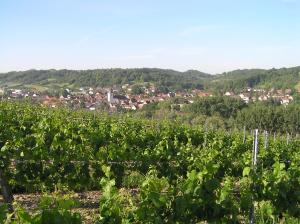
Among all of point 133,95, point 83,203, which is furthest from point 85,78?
point 83,203

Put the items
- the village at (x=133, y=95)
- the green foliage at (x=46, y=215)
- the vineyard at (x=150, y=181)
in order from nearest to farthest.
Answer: the green foliage at (x=46, y=215)
the vineyard at (x=150, y=181)
the village at (x=133, y=95)

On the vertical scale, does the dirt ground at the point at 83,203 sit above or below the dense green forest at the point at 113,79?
below

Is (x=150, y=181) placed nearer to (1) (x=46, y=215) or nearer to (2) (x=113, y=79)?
(1) (x=46, y=215)

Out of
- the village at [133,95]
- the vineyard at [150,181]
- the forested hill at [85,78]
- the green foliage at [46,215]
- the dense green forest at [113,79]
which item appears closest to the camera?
the green foliage at [46,215]

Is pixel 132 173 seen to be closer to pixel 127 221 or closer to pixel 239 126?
pixel 127 221

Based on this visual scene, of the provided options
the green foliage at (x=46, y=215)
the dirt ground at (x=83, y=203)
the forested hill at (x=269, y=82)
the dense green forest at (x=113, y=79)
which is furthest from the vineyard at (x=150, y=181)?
the dense green forest at (x=113, y=79)

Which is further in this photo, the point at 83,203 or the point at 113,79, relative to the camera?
the point at 113,79

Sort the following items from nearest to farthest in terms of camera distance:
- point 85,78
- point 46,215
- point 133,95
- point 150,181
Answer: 1. point 46,215
2. point 150,181
3. point 133,95
4. point 85,78

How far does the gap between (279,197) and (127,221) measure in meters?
3.05

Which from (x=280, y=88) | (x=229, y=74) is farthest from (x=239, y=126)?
(x=229, y=74)

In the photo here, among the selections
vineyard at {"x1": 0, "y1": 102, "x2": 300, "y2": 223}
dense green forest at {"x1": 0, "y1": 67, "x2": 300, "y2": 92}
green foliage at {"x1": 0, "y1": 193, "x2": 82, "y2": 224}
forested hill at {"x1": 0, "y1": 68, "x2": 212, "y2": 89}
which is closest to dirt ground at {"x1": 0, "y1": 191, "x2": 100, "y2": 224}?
vineyard at {"x1": 0, "y1": 102, "x2": 300, "y2": 223}

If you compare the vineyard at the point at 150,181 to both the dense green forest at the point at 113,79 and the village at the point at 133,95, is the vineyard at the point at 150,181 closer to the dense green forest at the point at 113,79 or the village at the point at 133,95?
the village at the point at 133,95

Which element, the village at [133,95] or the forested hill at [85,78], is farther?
the forested hill at [85,78]

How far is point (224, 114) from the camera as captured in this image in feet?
204
